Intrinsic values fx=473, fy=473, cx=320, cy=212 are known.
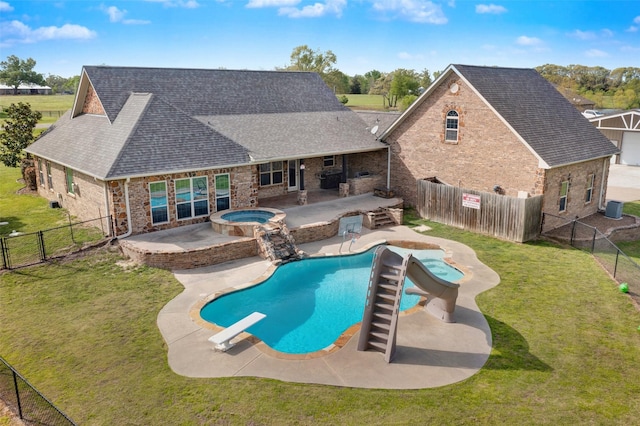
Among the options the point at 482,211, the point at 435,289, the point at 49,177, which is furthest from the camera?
the point at 49,177

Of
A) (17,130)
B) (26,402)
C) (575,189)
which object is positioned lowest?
(26,402)

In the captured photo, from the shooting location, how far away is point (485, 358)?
38.5 feet

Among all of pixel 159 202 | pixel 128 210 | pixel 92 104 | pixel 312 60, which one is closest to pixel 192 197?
pixel 159 202

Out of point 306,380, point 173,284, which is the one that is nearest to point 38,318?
point 173,284

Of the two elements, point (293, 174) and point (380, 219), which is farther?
point (293, 174)

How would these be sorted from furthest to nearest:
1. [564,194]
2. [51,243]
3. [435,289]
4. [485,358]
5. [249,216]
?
[564,194]
[249,216]
[51,243]
[435,289]
[485,358]

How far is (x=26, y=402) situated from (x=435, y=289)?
32.4 ft

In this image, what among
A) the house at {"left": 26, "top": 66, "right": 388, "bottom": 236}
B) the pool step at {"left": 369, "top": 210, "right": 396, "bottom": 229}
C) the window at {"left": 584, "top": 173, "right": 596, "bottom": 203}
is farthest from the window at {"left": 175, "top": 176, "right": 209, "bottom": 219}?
the window at {"left": 584, "top": 173, "right": 596, "bottom": 203}

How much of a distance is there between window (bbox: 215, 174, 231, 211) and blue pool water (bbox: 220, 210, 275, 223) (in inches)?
28.3

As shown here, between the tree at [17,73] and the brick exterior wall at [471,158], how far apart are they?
121m

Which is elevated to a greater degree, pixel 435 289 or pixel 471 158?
pixel 471 158

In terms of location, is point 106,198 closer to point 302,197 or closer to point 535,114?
point 302,197

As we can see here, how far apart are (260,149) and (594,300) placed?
1533 centimetres

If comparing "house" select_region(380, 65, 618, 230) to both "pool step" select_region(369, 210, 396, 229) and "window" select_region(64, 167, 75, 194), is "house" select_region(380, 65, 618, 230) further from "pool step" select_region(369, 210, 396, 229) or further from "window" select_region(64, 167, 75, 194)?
"window" select_region(64, 167, 75, 194)
